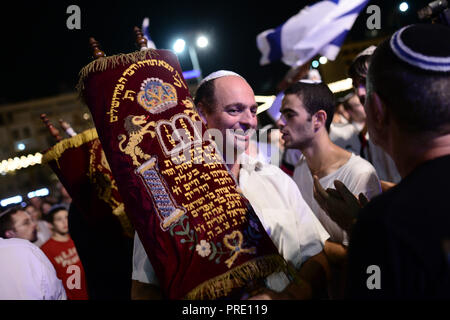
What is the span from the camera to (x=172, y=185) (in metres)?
1.83

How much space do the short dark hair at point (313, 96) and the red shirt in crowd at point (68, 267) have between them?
2.86 m

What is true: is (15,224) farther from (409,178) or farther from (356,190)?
(409,178)

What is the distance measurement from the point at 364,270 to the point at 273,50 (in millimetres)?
3443

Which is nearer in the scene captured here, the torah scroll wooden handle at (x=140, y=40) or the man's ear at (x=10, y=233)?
the torah scroll wooden handle at (x=140, y=40)

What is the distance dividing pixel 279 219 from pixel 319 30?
269cm

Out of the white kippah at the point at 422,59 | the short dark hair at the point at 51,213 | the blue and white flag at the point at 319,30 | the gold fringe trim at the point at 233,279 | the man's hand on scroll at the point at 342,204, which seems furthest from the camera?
the short dark hair at the point at 51,213

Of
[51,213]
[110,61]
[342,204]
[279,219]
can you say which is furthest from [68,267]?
[342,204]

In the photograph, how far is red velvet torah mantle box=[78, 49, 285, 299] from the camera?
69.1 inches

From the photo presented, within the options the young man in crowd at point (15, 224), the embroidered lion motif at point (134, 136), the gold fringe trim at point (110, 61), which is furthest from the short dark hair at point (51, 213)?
the embroidered lion motif at point (134, 136)

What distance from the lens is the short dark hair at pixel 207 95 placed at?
8.74 feet

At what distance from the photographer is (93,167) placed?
3.03 meters

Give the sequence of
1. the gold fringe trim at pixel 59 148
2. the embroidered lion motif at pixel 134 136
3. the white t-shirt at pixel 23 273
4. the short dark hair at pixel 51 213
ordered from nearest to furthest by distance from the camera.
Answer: the embroidered lion motif at pixel 134 136, the white t-shirt at pixel 23 273, the gold fringe trim at pixel 59 148, the short dark hair at pixel 51 213

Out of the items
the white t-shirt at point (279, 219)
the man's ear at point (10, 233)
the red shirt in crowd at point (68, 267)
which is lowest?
the red shirt in crowd at point (68, 267)

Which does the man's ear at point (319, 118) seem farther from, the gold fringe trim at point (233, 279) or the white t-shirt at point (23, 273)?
the white t-shirt at point (23, 273)
